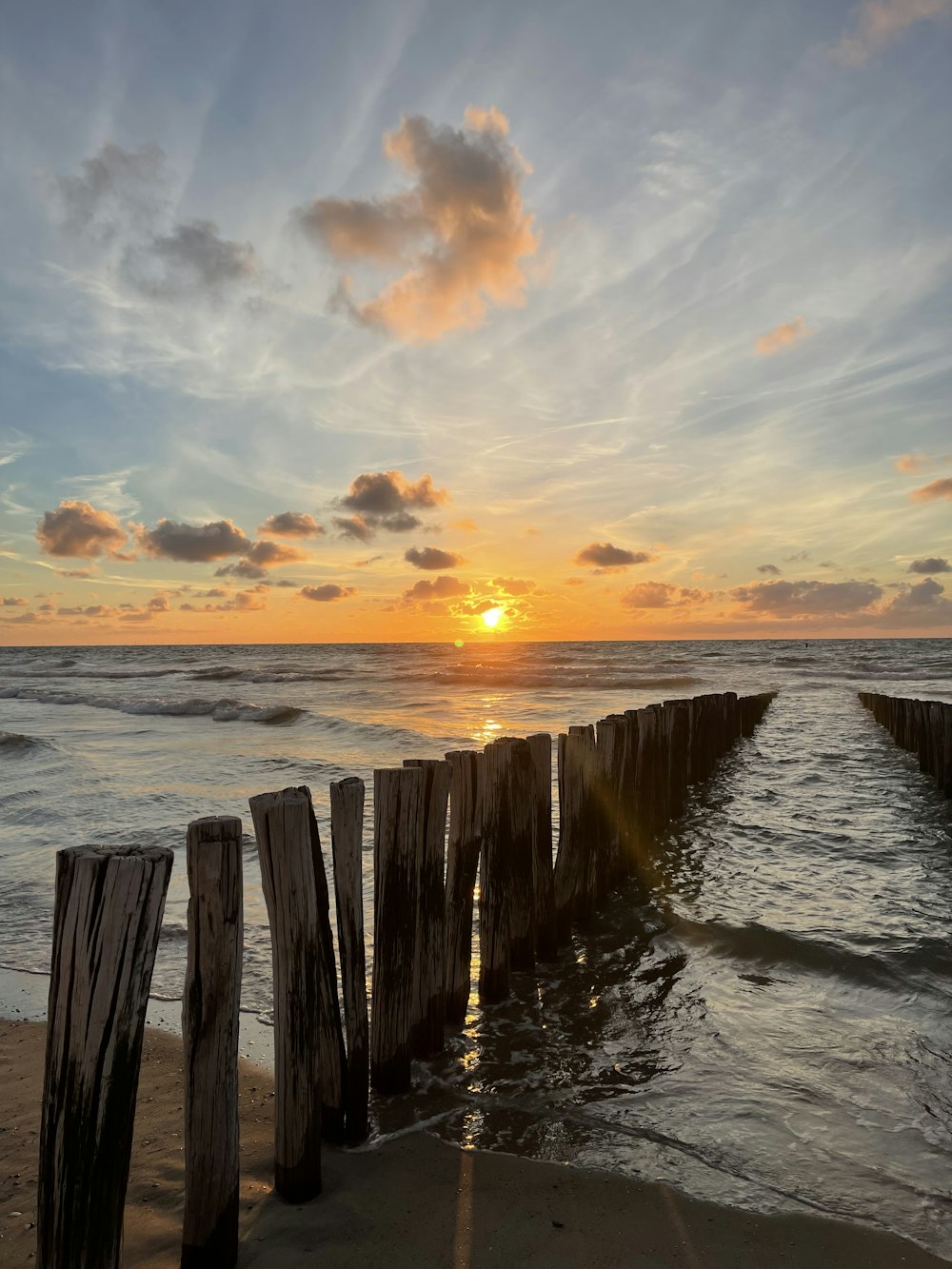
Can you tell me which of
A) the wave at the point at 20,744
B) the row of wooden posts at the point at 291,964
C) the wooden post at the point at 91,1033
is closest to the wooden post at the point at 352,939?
the row of wooden posts at the point at 291,964

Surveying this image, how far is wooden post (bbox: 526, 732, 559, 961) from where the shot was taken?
491cm

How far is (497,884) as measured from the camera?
461cm

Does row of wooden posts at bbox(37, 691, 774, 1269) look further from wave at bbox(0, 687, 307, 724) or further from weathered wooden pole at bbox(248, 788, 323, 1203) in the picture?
wave at bbox(0, 687, 307, 724)

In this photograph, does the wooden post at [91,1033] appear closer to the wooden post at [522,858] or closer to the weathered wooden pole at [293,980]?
the weathered wooden pole at [293,980]

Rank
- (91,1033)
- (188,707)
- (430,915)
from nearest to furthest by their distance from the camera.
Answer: (91,1033) < (430,915) < (188,707)

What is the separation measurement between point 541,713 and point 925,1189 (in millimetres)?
21967

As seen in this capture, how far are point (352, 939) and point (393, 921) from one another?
1.08ft

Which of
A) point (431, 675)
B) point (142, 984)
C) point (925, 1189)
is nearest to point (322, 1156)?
point (142, 984)

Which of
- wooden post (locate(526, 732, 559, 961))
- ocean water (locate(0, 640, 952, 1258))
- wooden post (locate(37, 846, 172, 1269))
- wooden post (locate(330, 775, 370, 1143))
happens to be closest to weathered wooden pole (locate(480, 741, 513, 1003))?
ocean water (locate(0, 640, 952, 1258))

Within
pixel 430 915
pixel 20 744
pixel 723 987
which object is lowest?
pixel 723 987

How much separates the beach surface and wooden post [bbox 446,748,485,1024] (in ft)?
2.76

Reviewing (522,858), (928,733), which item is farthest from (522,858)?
(928,733)

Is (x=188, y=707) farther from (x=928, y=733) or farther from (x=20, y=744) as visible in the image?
(x=928, y=733)

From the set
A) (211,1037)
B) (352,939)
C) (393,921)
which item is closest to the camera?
(211,1037)
